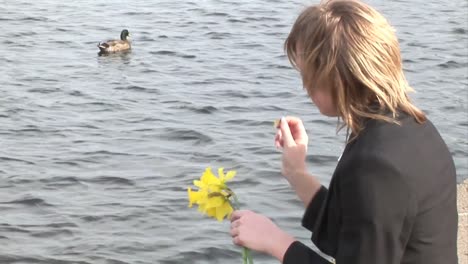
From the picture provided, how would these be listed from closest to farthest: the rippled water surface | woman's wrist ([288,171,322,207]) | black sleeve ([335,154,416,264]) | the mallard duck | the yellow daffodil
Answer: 1. black sleeve ([335,154,416,264])
2. the yellow daffodil
3. woman's wrist ([288,171,322,207])
4. the rippled water surface
5. the mallard duck

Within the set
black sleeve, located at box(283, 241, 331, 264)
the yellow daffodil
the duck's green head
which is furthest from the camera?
the duck's green head

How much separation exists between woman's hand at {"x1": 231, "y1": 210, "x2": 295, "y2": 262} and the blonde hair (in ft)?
1.24

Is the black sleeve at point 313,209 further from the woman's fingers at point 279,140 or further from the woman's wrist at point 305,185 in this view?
the woman's fingers at point 279,140

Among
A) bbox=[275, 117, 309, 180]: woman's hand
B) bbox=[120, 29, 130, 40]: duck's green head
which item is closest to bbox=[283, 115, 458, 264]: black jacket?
bbox=[275, 117, 309, 180]: woman's hand

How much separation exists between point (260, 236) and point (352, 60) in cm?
57

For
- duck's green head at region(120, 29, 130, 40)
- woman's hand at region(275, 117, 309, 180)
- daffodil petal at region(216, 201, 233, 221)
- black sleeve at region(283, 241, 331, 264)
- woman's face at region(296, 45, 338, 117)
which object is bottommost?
duck's green head at region(120, 29, 130, 40)

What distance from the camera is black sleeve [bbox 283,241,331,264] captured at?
2.88 m

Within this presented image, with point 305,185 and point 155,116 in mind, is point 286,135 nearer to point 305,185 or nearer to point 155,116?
point 305,185

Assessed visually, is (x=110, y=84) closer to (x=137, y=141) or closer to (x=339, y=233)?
(x=137, y=141)

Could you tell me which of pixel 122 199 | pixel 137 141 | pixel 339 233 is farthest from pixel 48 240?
pixel 339 233

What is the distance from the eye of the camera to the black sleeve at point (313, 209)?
3180mm

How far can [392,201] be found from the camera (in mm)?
2641

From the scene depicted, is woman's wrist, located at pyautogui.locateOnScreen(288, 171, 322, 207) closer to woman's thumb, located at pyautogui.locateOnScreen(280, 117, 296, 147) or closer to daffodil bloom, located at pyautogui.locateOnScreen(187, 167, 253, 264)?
woman's thumb, located at pyautogui.locateOnScreen(280, 117, 296, 147)

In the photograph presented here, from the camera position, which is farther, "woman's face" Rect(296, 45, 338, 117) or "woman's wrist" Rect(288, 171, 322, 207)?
"woman's wrist" Rect(288, 171, 322, 207)
